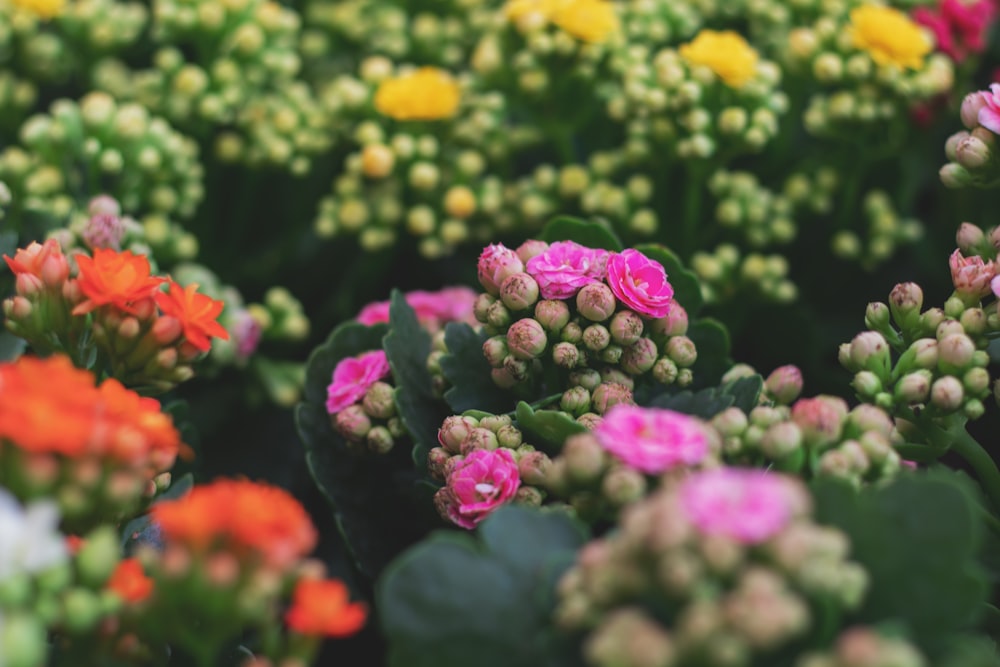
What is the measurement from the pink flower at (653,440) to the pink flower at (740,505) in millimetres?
60

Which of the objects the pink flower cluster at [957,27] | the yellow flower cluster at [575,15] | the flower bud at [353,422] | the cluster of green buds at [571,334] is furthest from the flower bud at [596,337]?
the pink flower cluster at [957,27]

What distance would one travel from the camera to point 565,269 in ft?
2.61

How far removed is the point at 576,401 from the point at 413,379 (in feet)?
0.55

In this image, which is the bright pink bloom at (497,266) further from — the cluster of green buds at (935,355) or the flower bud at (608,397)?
the cluster of green buds at (935,355)

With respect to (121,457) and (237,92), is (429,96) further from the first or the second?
(121,457)

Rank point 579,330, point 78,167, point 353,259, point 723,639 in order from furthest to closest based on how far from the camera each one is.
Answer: point 353,259 → point 78,167 → point 579,330 → point 723,639

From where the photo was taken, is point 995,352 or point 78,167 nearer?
point 995,352

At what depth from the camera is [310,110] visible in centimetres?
119

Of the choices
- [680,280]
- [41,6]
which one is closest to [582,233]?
[680,280]

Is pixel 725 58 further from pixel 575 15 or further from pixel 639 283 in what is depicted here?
pixel 639 283

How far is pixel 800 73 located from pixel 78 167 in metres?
0.80

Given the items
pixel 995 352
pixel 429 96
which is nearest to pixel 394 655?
pixel 995 352

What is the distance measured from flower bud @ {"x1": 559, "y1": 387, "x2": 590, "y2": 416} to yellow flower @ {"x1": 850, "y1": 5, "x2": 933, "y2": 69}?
1.81 ft

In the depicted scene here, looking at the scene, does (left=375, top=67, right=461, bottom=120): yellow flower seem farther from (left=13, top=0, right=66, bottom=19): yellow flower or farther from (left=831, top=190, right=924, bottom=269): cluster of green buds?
(left=831, top=190, right=924, bottom=269): cluster of green buds
